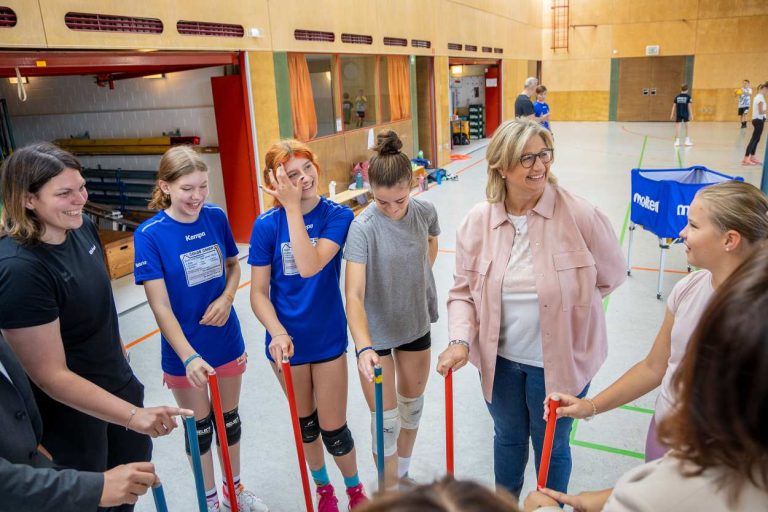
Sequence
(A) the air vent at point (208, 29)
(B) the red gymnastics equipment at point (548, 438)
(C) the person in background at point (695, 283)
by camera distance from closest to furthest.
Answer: (B) the red gymnastics equipment at point (548, 438), (C) the person in background at point (695, 283), (A) the air vent at point (208, 29)

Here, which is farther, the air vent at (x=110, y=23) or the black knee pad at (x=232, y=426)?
the air vent at (x=110, y=23)

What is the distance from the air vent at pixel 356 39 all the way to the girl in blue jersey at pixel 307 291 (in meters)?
7.56

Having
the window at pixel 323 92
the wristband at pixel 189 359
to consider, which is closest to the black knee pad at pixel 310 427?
the wristband at pixel 189 359

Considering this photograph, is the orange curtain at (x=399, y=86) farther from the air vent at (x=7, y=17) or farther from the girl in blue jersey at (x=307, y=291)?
the girl in blue jersey at (x=307, y=291)

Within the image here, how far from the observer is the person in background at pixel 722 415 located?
846mm

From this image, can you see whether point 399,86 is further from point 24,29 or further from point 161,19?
point 24,29

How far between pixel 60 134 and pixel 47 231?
32.6ft

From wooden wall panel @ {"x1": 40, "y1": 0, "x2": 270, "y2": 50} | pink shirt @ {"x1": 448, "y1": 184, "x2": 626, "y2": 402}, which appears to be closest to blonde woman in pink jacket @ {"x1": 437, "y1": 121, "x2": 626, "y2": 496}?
pink shirt @ {"x1": 448, "y1": 184, "x2": 626, "y2": 402}

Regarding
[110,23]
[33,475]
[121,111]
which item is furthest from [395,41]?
[33,475]

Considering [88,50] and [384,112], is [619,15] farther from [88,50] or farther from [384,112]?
[88,50]

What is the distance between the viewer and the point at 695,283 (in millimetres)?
1993

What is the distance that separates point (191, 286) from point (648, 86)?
80.4ft

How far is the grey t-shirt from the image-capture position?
2.52 meters

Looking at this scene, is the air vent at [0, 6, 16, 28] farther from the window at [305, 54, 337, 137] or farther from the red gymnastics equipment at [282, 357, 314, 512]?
the window at [305, 54, 337, 137]
